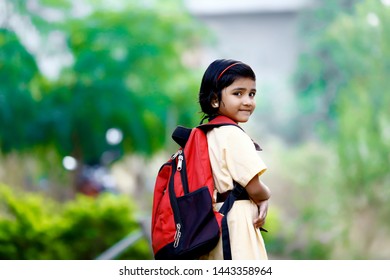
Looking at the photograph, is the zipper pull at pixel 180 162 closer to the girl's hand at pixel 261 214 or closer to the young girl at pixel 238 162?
the young girl at pixel 238 162

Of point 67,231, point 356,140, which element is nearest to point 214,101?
point 67,231

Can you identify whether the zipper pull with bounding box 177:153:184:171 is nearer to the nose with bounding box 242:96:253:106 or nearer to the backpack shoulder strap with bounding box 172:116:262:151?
the backpack shoulder strap with bounding box 172:116:262:151

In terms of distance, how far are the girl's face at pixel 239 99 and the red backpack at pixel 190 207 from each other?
0.09 ft

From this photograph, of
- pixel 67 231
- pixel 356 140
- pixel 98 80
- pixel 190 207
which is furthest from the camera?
pixel 98 80

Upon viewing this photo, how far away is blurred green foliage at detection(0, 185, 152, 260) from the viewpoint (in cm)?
441

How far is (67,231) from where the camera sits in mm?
4918

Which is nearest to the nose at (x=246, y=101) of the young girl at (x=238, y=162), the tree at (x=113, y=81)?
the young girl at (x=238, y=162)

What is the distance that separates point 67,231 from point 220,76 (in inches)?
142

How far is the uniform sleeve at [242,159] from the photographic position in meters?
1.48

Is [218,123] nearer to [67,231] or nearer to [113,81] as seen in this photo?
[67,231]

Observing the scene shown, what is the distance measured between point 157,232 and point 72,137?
5.95 metres

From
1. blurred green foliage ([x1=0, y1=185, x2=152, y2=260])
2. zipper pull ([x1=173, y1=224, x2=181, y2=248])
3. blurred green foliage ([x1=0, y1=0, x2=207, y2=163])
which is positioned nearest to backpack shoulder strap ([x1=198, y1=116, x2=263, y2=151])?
zipper pull ([x1=173, y1=224, x2=181, y2=248])

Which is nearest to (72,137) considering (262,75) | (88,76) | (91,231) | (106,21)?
(88,76)

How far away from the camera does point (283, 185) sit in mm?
8219
